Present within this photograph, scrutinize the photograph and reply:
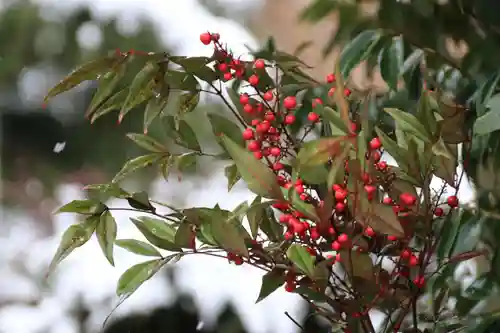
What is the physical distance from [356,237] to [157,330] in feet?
1.35

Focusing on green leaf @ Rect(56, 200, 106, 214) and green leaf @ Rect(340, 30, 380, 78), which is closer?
green leaf @ Rect(56, 200, 106, 214)

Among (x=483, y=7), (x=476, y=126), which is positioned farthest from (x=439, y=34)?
(x=476, y=126)

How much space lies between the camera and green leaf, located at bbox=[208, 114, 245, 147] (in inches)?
18.0

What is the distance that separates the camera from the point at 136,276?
0.40m

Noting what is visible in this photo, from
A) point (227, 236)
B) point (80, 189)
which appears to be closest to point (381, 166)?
point (227, 236)

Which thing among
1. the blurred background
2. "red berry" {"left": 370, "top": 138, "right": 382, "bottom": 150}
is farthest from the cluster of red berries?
the blurred background

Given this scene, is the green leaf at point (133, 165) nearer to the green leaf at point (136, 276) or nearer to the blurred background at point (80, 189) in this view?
the green leaf at point (136, 276)

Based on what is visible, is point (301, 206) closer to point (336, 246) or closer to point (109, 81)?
point (336, 246)

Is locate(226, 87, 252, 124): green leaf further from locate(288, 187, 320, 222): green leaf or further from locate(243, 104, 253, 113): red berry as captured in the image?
locate(288, 187, 320, 222): green leaf

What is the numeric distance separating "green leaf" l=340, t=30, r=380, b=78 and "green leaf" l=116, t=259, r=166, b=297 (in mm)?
252

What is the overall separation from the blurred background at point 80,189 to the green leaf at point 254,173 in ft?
1.24

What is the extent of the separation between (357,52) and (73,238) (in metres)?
0.31

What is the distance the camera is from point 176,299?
721mm

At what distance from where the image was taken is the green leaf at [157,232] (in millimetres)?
402
